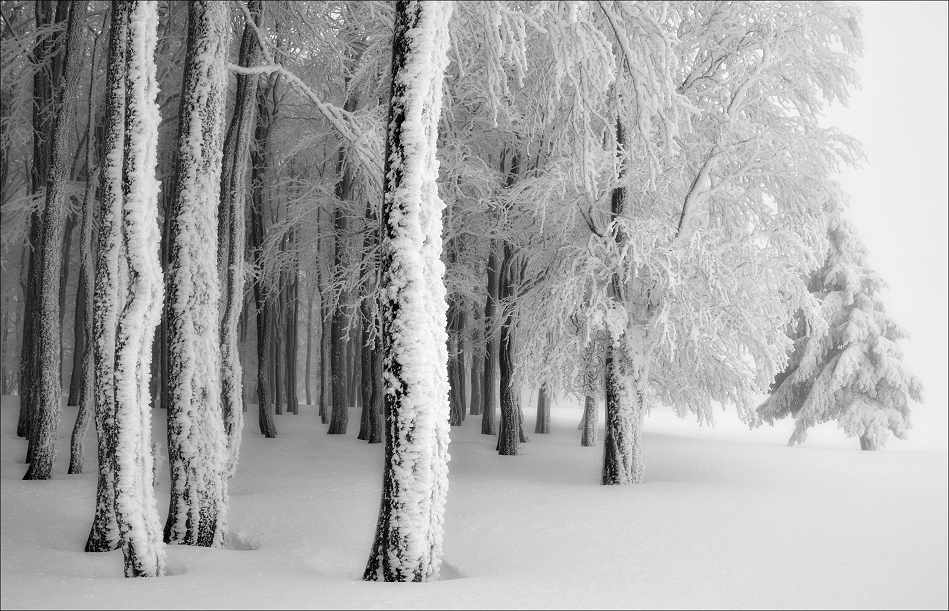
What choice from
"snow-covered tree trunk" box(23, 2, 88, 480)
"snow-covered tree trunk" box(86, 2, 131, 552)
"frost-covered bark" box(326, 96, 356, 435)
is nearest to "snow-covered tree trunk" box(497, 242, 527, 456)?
"frost-covered bark" box(326, 96, 356, 435)

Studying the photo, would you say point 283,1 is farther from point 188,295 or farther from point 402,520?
point 402,520

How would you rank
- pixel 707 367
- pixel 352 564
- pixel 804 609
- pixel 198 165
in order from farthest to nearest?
pixel 707 367 → pixel 198 165 → pixel 352 564 → pixel 804 609

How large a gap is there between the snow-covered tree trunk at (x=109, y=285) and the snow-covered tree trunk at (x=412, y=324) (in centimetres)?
233

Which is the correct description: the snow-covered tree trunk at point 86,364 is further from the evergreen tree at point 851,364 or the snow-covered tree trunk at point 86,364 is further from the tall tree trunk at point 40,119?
the evergreen tree at point 851,364

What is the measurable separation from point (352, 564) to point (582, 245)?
6.64 meters

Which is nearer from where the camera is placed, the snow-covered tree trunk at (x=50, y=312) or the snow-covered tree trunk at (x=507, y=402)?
the snow-covered tree trunk at (x=50, y=312)

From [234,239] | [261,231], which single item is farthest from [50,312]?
[261,231]

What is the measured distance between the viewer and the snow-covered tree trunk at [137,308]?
5.97 m

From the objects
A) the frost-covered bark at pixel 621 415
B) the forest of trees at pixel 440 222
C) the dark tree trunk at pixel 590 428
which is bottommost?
the dark tree trunk at pixel 590 428

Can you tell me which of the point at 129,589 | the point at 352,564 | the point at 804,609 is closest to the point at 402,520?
the point at 352,564

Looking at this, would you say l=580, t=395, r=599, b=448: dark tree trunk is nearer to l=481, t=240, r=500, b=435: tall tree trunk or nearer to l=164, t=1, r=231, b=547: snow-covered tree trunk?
l=481, t=240, r=500, b=435: tall tree trunk

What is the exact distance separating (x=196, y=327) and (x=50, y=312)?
20.6 feet

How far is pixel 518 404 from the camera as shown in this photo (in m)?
16.0

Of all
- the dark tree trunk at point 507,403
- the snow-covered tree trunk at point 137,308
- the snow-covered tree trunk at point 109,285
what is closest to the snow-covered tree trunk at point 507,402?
the dark tree trunk at point 507,403
